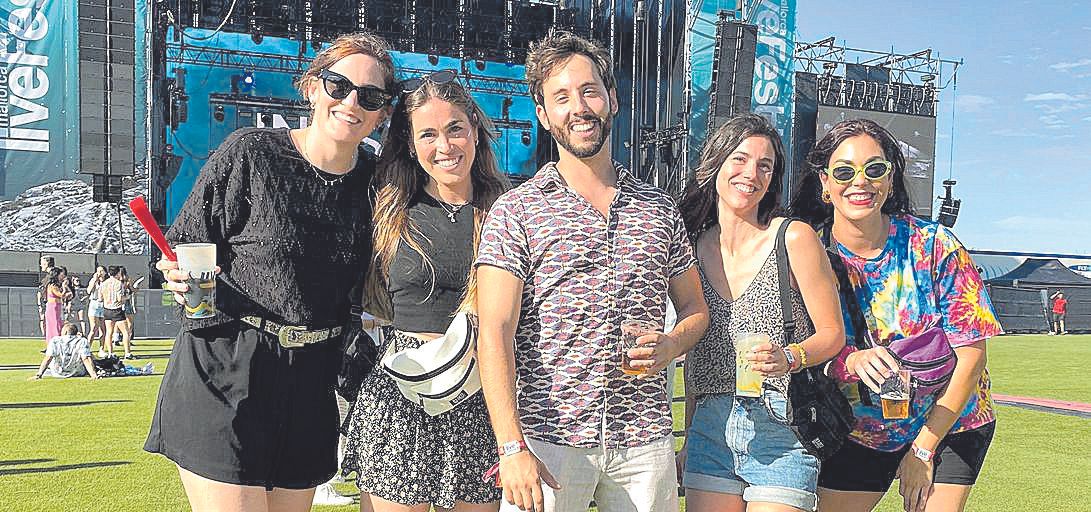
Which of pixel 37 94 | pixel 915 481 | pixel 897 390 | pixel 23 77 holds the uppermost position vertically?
pixel 23 77

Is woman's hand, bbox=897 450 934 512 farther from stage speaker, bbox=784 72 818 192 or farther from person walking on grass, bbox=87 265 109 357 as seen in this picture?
stage speaker, bbox=784 72 818 192

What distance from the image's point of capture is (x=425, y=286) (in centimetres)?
287

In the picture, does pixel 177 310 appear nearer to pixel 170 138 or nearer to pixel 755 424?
pixel 755 424

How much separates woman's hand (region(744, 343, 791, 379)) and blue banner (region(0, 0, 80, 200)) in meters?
21.1

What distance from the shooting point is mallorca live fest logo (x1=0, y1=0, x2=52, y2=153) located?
1953 cm

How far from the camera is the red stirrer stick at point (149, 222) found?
2426mm

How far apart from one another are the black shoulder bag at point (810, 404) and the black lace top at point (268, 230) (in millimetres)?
1499

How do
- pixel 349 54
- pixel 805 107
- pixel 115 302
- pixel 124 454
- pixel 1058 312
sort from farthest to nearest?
pixel 1058 312
pixel 805 107
pixel 115 302
pixel 124 454
pixel 349 54

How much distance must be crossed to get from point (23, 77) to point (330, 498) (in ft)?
61.8

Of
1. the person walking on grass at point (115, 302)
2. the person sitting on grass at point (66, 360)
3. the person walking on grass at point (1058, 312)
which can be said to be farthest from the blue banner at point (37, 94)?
the person walking on grass at point (1058, 312)

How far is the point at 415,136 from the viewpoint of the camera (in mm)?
2971

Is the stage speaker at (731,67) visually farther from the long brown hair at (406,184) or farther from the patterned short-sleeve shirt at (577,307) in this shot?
the patterned short-sleeve shirt at (577,307)

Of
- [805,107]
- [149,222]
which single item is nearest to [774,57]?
[805,107]

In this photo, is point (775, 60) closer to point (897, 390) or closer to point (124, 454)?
point (124, 454)
